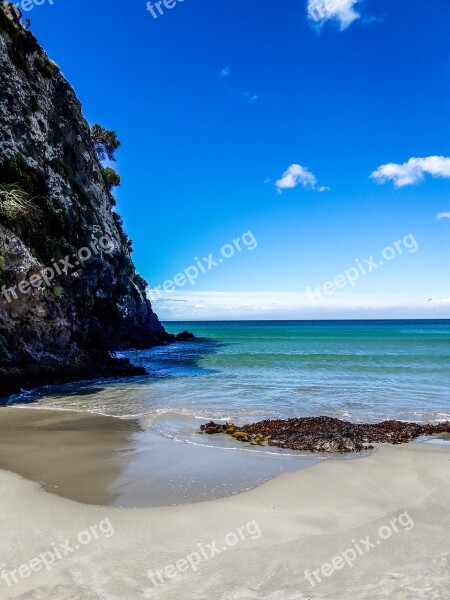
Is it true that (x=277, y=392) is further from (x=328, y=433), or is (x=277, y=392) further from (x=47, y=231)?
(x=47, y=231)

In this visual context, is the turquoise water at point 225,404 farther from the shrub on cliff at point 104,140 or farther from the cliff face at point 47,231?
the shrub on cliff at point 104,140

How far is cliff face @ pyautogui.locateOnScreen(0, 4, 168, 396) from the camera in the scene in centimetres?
1534

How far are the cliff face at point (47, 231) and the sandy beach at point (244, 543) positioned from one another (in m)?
10.4

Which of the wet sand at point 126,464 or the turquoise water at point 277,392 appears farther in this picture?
the turquoise water at point 277,392

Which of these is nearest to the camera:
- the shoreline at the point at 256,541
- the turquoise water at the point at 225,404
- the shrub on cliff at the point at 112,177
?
the shoreline at the point at 256,541

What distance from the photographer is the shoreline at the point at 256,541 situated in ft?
11.8

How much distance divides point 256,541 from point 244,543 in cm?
14

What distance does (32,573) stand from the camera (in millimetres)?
3734

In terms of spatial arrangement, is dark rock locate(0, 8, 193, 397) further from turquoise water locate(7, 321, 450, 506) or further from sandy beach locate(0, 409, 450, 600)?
sandy beach locate(0, 409, 450, 600)

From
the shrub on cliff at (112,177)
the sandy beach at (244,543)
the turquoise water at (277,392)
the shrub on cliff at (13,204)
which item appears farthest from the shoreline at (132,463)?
the shrub on cliff at (112,177)

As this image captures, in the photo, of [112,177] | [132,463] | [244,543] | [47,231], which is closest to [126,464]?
[132,463]

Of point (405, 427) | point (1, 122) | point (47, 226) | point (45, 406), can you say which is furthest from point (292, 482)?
point (1, 122)

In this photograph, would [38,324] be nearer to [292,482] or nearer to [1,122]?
[1,122]

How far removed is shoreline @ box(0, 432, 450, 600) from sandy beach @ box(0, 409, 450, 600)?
0.04 ft
